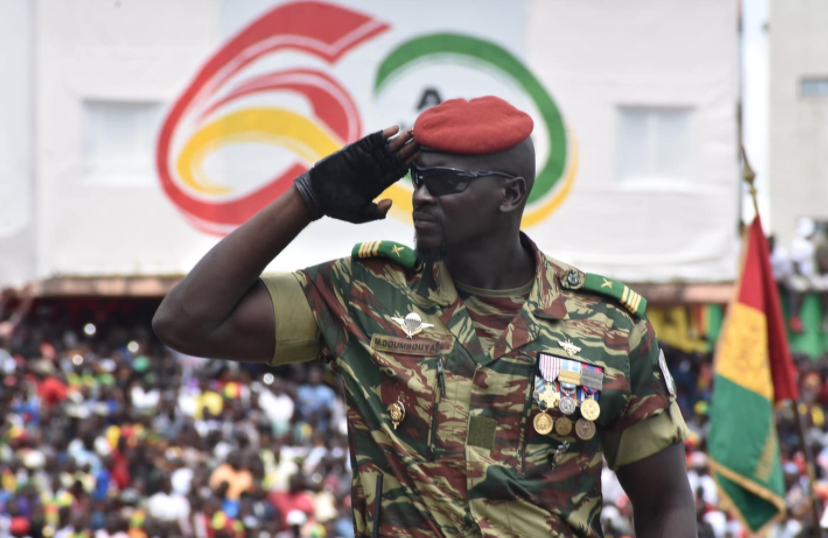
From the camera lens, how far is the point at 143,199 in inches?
472

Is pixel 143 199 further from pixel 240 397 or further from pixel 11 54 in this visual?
pixel 240 397

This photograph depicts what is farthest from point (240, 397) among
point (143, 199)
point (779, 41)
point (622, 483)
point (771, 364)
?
point (779, 41)

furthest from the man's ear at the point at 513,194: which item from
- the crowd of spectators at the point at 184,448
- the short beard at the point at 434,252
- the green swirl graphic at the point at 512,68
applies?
the green swirl graphic at the point at 512,68

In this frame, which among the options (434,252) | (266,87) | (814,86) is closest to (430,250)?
(434,252)

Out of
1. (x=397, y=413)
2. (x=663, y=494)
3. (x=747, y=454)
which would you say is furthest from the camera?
(x=747, y=454)

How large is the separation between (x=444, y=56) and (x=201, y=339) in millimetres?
10674

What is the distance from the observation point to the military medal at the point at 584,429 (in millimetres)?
2330

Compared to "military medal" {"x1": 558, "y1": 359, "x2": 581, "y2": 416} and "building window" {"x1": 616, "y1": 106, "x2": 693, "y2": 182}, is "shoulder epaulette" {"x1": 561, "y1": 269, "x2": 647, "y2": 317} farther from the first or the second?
"building window" {"x1": 616, "y1": 106, "x2": 693, "y2": 182}

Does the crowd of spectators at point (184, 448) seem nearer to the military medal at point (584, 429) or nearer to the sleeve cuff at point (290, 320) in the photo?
the sleeve cuff at point (290, 320)

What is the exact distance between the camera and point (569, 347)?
2373mm

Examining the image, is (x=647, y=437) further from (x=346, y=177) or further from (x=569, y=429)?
(x=346, y=177)

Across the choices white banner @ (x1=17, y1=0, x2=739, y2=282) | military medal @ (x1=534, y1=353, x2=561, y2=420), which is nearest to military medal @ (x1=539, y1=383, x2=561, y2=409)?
military medal @ (x1=534, y1=353, x2=561, y2=420)

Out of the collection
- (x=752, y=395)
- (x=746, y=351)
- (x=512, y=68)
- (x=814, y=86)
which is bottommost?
(x=752, y=395)

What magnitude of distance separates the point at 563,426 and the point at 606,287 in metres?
0.32
